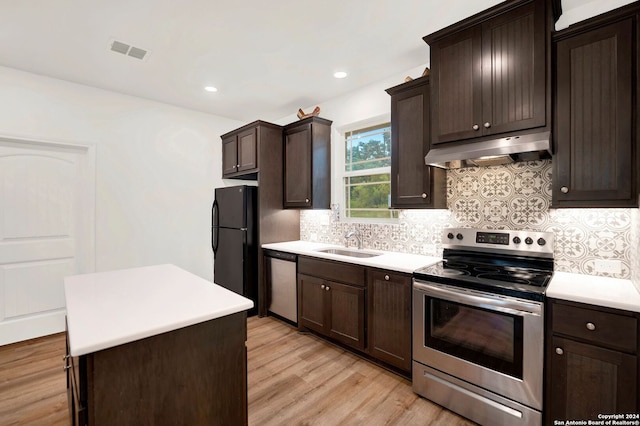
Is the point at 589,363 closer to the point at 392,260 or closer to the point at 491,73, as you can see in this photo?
the point at 392,260

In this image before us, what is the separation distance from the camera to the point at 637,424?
4.69 feet

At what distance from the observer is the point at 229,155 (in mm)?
4359

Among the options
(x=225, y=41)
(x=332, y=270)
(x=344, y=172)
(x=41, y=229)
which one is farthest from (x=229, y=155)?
(x=332, y=270)

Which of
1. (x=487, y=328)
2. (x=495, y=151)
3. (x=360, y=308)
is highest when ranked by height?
(x=495, y=151)

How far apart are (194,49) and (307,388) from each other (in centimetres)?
298

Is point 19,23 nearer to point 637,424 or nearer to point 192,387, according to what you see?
point 192,387

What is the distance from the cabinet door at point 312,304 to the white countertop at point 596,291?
1.83m

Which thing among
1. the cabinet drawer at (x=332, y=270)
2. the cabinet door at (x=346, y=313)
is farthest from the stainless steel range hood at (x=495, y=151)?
the cabinet door at (x=346, y=313)

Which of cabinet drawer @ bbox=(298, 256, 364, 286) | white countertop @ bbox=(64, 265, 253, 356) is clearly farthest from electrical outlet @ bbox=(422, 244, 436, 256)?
white countertop @ bbox=(64, 265, 253, 356)

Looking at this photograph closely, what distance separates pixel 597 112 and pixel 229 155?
395 centimetres

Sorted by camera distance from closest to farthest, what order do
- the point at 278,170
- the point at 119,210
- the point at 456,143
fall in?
the point at 456,143, the point at 119,210, the point at 278,170

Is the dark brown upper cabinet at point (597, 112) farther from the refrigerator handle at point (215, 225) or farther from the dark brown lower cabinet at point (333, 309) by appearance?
the refrigerator handle at point (215, 225)

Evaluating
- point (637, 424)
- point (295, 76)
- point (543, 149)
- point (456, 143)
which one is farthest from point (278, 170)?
point (637, 424)

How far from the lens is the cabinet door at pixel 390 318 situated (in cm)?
228
